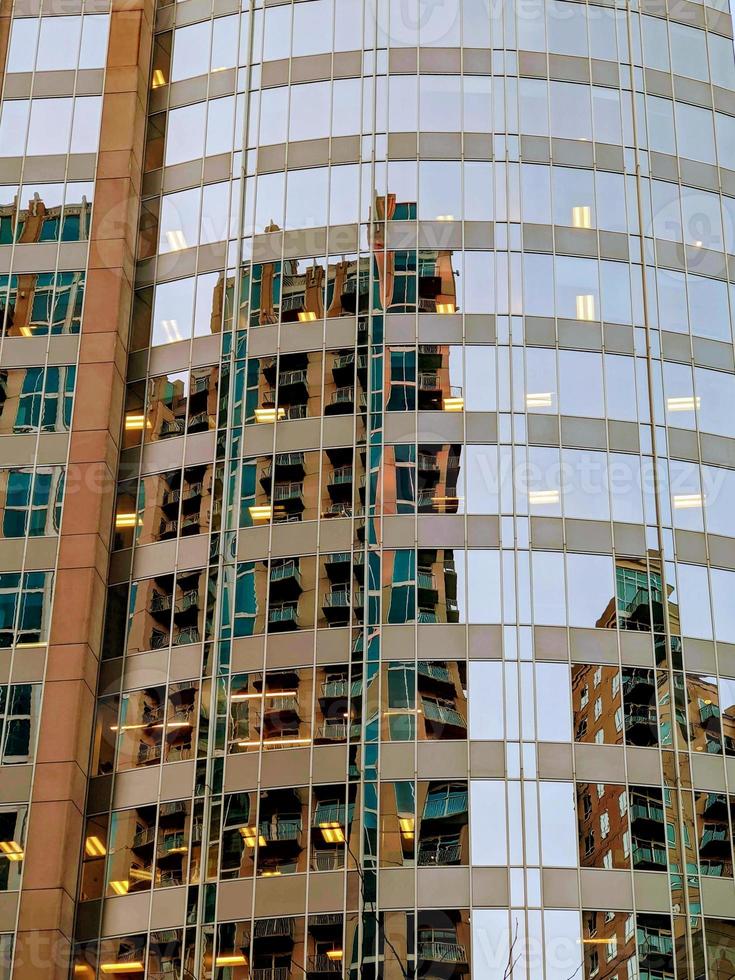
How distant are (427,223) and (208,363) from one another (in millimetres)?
9044

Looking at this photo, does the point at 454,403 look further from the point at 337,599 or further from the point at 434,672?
the point at 434,672

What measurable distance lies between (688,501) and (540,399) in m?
5.89

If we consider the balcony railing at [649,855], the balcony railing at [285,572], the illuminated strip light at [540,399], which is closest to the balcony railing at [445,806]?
the balcony railing at [649,855]

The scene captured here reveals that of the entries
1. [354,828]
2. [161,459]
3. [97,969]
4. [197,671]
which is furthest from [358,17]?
[97,969]

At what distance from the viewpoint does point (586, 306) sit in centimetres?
4978

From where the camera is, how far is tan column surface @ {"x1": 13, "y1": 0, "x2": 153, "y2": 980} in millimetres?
42812

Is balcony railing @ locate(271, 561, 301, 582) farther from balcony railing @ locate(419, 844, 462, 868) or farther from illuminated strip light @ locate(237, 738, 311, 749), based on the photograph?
balcony railing @ locate(419, 844, 462, 868)

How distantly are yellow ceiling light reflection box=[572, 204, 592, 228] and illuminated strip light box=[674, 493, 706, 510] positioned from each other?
10.4 meters

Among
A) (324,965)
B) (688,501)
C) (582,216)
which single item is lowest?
(324,965)

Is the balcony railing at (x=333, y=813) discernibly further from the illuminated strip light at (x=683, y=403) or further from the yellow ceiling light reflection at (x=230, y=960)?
the illuminated strip light at (x=683, y=403)

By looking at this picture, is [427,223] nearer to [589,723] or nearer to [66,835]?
[589,723]

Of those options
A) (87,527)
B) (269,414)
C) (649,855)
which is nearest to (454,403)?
(269,414)

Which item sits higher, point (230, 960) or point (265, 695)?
point (265, 695)

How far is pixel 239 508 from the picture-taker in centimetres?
4778
